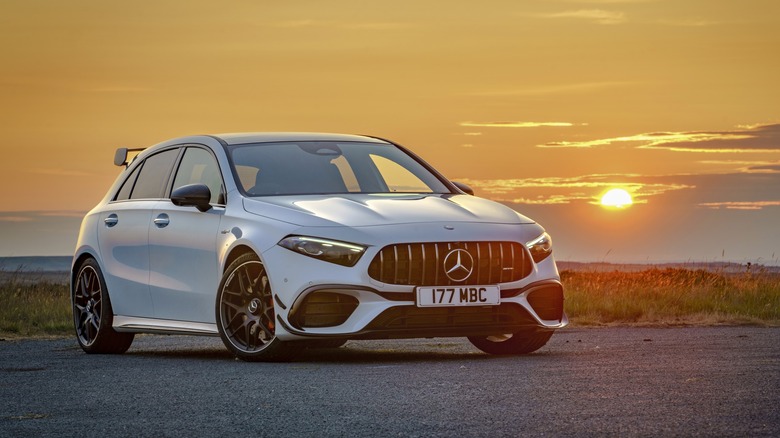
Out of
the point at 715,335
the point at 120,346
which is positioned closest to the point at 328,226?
the point at 120,346

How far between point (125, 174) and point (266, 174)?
248 cm

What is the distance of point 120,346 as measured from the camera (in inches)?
471

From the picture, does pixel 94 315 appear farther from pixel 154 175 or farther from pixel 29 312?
pixel 29 312

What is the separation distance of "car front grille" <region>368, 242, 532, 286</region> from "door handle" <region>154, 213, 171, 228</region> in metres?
2.37

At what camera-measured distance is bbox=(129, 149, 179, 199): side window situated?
455 inches

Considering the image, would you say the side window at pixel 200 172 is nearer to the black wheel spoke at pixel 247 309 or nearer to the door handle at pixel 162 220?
the door handle at pixel 162 220

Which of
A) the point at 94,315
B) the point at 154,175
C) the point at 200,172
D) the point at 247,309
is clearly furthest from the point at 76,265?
the point at 247,309

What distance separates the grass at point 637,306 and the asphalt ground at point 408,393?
6.26 metres

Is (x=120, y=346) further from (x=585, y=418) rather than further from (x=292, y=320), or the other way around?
(x=585, y=418)

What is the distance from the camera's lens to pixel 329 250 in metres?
9.41

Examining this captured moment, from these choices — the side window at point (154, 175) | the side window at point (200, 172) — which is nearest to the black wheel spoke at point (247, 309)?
the side window at point (200, 172)

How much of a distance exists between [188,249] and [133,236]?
1.08 metres

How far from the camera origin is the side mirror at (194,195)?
10.2 meters

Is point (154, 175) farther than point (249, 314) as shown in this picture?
Yes
